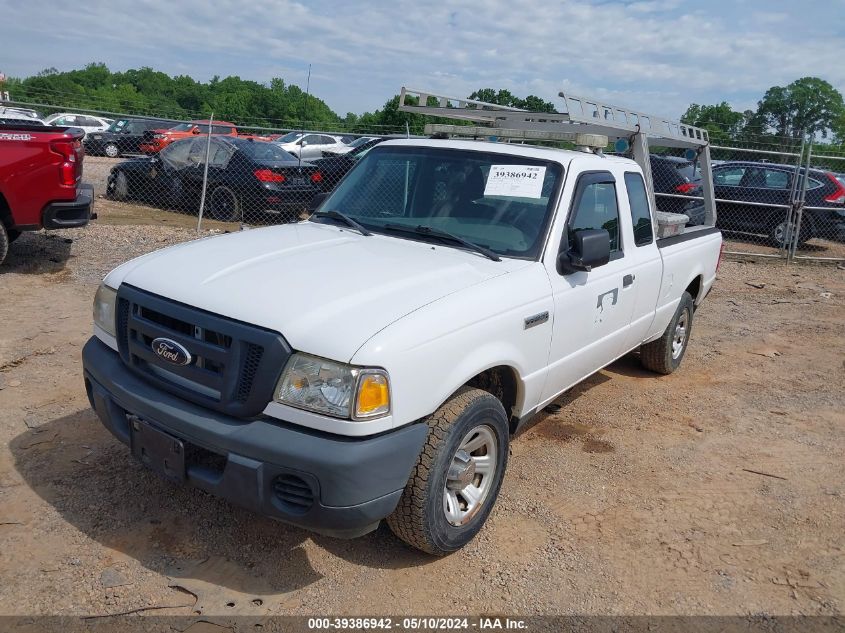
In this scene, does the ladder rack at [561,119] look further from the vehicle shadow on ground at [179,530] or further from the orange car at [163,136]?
the orange car at [163,136]

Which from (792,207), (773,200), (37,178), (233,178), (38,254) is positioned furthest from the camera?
(773,200)

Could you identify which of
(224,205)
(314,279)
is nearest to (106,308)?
(314,279)

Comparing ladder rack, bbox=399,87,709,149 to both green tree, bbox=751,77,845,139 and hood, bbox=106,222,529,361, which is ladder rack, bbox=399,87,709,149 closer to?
hood, bbox=106,222,529,361

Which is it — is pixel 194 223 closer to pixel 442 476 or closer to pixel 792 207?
pixel 442 476

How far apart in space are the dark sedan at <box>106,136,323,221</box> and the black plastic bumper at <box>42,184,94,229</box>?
3.87 meters

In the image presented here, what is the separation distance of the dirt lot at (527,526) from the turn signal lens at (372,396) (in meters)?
0.92

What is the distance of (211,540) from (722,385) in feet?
15.2

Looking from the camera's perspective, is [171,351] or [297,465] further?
[171,351]

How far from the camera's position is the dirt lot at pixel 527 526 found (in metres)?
2.98

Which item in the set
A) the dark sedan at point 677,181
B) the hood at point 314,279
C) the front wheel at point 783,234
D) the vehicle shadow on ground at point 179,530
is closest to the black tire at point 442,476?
the vehicle shadow on ground at point 179,530

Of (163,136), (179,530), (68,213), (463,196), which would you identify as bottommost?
(179,530)

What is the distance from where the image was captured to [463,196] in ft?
13.1

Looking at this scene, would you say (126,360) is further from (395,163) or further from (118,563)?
(395,163)

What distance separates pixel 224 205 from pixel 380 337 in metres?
10.0
